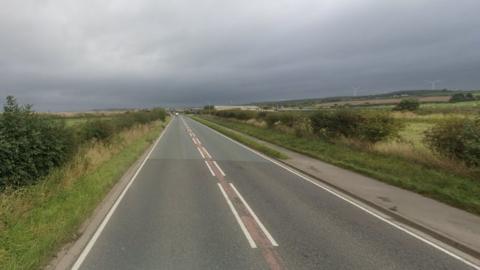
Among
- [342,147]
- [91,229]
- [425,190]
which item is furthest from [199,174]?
[342,147]

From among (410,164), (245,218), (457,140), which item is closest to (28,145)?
(245,218)

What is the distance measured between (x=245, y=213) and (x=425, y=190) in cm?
589

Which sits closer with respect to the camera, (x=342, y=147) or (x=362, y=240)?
(x=362, y=240)

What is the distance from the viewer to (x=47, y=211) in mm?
7438

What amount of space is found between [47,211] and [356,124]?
17843mm

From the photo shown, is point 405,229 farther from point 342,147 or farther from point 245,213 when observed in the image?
point 342,147

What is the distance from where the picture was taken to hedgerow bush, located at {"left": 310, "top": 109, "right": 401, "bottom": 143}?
62.7 feet

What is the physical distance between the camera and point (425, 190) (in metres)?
10.1

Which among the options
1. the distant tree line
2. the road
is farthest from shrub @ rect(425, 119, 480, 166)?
the road

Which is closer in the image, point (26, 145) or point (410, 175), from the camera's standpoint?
point (26, 145)

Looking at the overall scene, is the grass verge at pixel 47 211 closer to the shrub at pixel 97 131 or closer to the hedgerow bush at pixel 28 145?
the hedgerow bush at pixel 28 145

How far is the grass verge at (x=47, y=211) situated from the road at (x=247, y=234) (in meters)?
0.62

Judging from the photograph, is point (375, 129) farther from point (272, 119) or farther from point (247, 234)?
point (272, 119)

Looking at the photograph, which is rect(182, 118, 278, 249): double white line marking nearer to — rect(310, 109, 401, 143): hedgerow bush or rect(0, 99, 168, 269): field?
rect(0, 99, 168, 269): field
